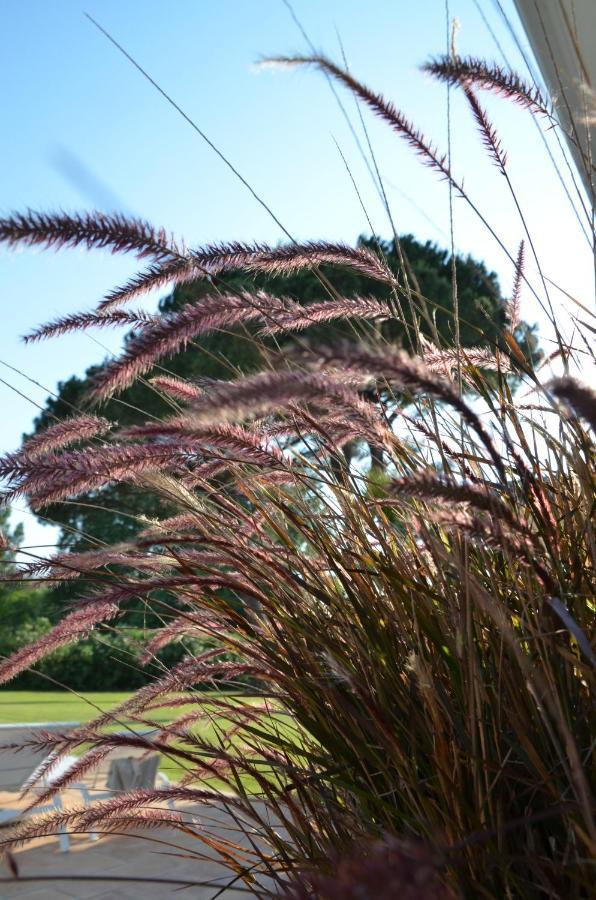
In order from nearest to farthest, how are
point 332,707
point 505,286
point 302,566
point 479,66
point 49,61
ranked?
point 332,707 < point 302,566 < point 479,66 < point 505,286 < point 49,61

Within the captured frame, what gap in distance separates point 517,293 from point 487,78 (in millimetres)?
437

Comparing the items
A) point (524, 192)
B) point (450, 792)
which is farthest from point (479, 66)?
point (450, 792)

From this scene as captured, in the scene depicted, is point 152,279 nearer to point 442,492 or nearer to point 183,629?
point 183,629

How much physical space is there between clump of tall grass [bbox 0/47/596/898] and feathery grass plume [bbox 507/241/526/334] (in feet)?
0.06

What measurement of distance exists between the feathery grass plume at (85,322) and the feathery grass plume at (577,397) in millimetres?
1184

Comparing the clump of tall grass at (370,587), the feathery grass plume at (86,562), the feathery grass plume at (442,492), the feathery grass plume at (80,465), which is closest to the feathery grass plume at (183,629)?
the clump of tall grass at (370,587)

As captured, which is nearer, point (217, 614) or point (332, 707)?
point (332, 707)

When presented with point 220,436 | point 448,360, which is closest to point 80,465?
point 220,436

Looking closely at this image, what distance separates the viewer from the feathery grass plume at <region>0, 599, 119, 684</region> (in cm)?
154

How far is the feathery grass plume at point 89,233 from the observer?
1066 millimetres

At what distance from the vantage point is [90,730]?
56.2 inches

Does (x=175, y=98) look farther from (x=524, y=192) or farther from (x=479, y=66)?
(x=524, y=192)

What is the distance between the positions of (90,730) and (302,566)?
466 millimetres

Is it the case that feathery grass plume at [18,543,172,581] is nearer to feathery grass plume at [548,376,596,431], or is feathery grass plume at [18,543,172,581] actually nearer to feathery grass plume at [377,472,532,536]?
feathery grass plume at [377,472,532,536]
